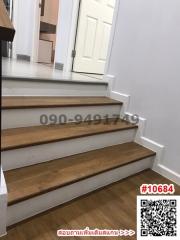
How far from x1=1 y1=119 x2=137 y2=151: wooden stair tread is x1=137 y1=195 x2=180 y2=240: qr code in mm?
687

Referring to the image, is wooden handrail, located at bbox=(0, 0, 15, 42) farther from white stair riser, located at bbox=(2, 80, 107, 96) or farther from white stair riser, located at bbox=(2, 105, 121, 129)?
white stair riser, located at bbox=(2, 80, 107, 96)

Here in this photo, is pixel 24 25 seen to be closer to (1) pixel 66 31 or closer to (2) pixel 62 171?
(1) pixel 66 31

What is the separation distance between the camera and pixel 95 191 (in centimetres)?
172

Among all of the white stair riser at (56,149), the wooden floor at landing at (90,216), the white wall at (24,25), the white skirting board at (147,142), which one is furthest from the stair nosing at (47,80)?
the white wall at (24,25)

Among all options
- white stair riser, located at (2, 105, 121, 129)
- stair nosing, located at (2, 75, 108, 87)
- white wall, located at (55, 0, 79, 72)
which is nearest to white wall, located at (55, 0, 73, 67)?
white wall, located at (55, 0, 79, 72)

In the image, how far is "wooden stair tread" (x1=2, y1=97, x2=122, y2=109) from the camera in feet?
5.41

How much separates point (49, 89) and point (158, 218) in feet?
4.66

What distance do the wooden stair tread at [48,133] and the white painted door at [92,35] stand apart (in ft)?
4.86

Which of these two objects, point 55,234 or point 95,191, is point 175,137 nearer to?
point 95,191

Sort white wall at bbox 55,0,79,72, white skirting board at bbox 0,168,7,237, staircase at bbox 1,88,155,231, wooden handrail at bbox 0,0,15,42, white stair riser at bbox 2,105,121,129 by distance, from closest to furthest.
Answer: wooden handrail at bbox 0,0,15,42 → white skirting board at bbox 0,168,7,237 → staircase at bbox 1,88,155,231 → white stair riser at bbox 2,105,121,129 → white wall at bbox 55,0,79,72

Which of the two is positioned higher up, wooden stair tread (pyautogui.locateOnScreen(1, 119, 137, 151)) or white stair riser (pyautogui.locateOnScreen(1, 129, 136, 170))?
wooden stair tread (pyautogui.locateOnScreen(1, 119, 137, 151))

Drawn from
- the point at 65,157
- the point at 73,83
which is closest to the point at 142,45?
the point at 73,83

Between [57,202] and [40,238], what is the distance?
0.91 ft

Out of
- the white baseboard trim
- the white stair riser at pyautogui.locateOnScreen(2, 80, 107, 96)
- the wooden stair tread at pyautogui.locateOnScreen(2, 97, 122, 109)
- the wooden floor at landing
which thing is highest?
the white stair riser at pyautogui.locateOnScreen(2, 80, 107, 96)
